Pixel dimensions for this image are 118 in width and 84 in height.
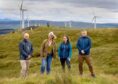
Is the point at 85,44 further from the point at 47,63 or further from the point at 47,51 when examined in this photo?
the point at 47,63

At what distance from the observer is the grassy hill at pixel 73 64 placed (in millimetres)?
20591

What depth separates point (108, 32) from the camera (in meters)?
81.8

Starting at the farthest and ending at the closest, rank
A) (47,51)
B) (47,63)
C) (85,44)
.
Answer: (85,44) → (47,63) → (47,51)

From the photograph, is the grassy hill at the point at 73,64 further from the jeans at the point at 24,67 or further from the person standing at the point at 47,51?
the person standing at the point at 47,51

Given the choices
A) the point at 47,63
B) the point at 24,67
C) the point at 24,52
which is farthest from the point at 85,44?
the point at 24,67

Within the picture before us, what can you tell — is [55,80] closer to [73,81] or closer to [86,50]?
[73,81]

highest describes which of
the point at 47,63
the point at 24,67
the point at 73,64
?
the point at 47,63

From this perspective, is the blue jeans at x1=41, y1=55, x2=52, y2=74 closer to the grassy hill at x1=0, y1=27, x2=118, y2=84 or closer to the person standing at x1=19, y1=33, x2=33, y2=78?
the grassy hill at x1=0, y1=27, x2=118, y2=84

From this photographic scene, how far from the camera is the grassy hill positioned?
2059 cm

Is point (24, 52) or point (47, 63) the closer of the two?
point (24, 52)

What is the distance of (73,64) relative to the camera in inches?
1847

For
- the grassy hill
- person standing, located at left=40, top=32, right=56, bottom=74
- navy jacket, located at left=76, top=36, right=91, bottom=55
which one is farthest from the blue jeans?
navy jacket, located at left=76, top=36, right=91, bottom=55

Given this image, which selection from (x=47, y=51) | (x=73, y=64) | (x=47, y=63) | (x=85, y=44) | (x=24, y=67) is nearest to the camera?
(x=47, y=51)

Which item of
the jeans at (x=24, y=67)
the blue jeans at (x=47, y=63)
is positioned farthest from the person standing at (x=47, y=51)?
the jeans at (x=24, y=67)
